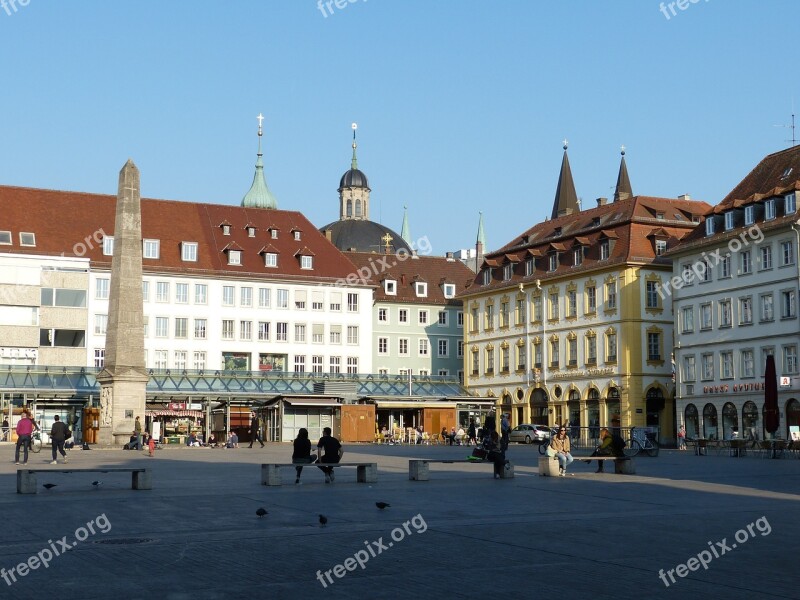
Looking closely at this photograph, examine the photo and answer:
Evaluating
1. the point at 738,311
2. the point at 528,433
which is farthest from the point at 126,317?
the point at 738,311

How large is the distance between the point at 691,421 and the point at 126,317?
3568cm

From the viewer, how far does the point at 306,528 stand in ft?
58.1

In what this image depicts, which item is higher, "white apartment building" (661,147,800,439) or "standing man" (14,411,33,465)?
"white apartment building" (661,147,800,439)

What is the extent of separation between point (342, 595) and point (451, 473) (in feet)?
69.3

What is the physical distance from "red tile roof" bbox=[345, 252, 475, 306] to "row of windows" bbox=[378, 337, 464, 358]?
3.02 metres

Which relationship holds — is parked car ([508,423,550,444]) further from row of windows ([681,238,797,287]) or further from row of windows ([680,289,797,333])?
row of windows ([681,238,797,287])

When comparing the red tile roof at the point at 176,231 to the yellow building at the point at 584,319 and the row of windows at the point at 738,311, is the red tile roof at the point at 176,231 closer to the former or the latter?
the yellow building at the point at 584,319

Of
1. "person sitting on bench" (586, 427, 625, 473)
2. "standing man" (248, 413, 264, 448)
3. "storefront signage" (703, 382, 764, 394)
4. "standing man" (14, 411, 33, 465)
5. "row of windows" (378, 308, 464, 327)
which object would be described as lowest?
"person sitting on bench" (586, 427, 625, 473)

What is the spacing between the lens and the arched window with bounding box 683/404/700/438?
71.9 meters

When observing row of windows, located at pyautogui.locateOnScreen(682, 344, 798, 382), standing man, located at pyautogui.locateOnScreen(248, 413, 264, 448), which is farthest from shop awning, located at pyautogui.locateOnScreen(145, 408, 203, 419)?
row of windows, located at pyautogui.locateOnScreen(682, 344, 798, 382)

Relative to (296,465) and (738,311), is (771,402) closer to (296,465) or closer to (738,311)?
(296,465)

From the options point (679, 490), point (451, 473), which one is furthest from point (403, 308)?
point (679, 490)

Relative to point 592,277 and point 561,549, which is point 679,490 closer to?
point 561,549

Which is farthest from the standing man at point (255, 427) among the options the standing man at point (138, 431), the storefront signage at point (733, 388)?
the storefront signage at point (733, 388)
